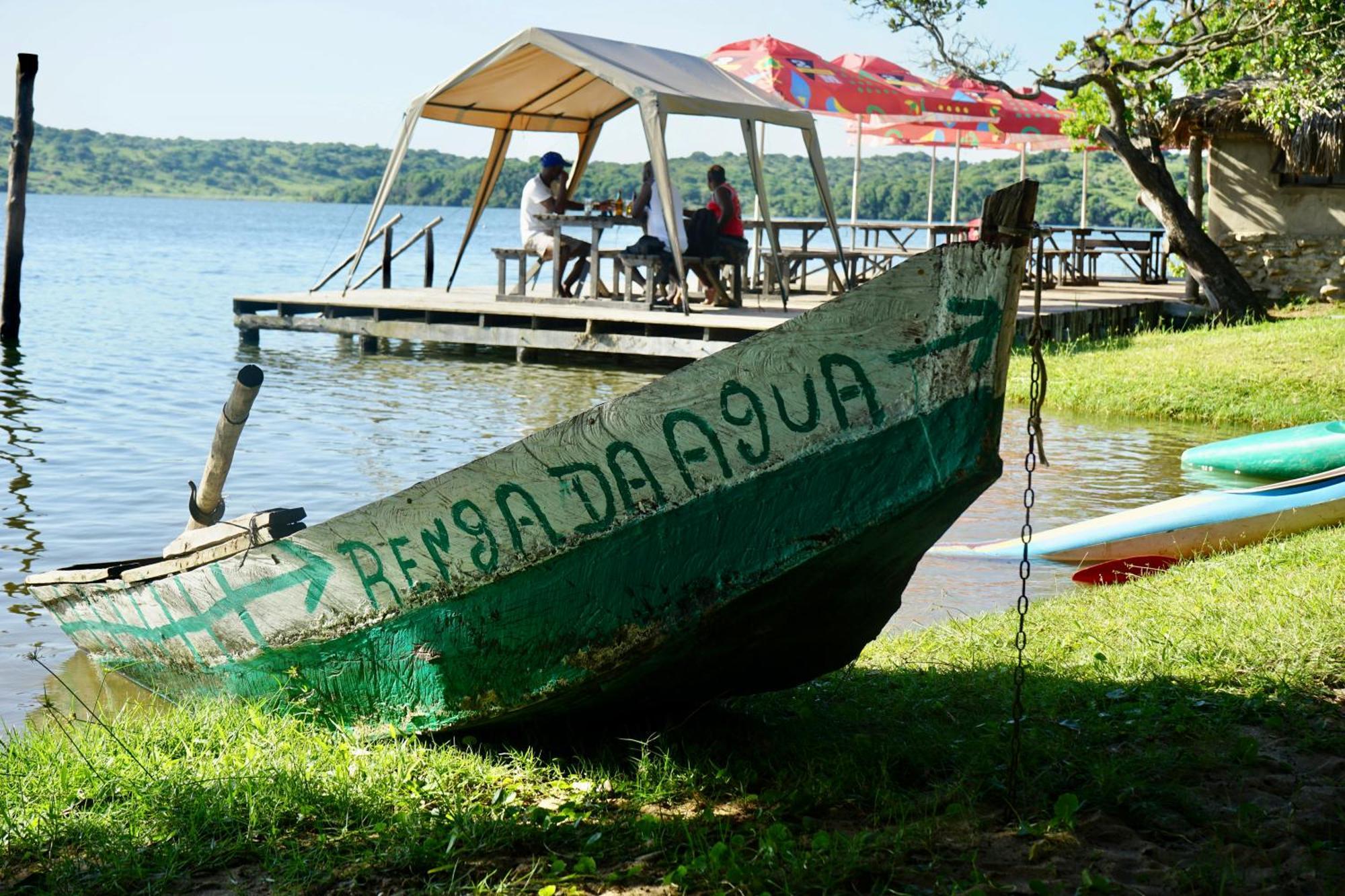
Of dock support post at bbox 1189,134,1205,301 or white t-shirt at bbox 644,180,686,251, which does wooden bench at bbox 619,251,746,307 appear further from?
dock support post at bbox 1189,134,1205,301

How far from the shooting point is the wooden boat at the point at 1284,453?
27.3 ft

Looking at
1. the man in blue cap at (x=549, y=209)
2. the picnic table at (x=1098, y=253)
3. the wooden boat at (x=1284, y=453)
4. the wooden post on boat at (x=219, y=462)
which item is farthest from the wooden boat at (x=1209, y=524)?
the picnic table at (x=1098, y=253)

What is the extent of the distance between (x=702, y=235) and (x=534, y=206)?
1895mm

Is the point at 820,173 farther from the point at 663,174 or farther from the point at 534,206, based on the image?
the point at 534,206

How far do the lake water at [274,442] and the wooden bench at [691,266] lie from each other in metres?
1.03

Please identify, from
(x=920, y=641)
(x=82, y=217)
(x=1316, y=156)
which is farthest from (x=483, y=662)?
(x=82, y=217)

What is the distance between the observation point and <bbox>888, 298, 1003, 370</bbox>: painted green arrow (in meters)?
3.00

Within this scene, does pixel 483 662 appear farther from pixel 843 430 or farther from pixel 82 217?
pixel 82 217

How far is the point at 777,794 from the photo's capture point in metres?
3.33

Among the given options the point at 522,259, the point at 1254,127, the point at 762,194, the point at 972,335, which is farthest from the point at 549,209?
the point at 972,335

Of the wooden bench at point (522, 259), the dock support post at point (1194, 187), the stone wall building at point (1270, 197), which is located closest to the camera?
A: the wooden bench at point (522, 259)

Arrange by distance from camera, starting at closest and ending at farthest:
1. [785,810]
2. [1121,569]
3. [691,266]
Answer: [785,810] < [1121,569] < [691,266]

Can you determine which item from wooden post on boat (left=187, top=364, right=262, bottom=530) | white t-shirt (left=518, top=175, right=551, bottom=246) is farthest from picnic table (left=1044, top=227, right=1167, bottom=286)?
wooden post on boat (left=187, top=364, right=262, bottom=530)

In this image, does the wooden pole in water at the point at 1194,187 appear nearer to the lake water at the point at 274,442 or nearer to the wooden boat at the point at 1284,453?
the lake water at the point at 274,442
